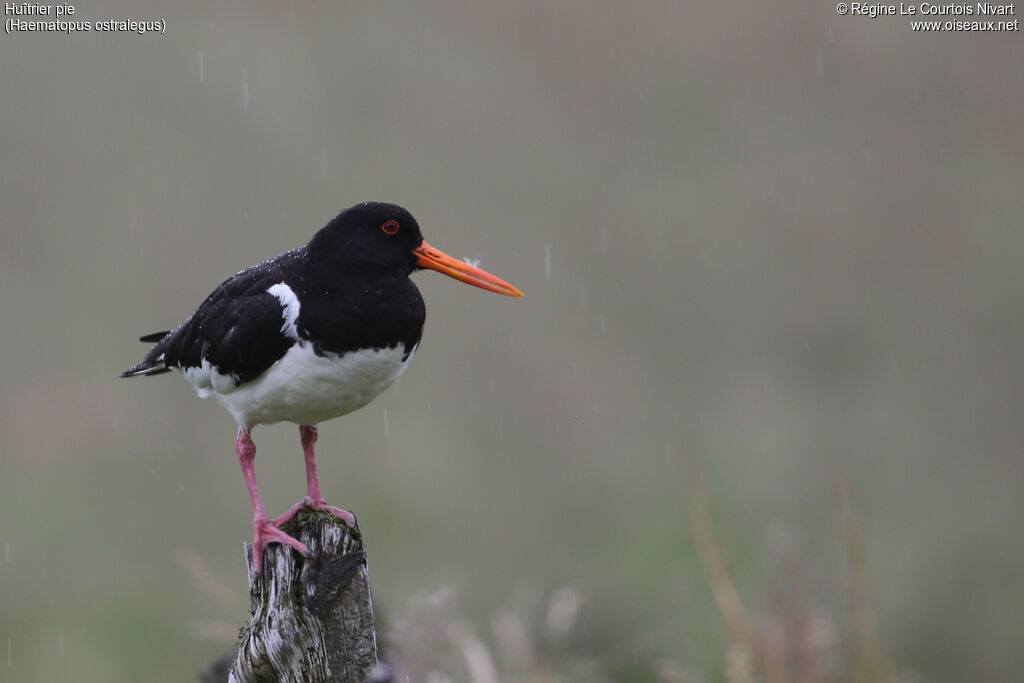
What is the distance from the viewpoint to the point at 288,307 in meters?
4.92

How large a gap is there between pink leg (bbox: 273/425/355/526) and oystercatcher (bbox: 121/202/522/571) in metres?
0.01

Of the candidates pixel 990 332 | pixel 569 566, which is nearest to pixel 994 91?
pixel 990 332

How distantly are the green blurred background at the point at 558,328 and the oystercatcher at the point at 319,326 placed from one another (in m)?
3.40

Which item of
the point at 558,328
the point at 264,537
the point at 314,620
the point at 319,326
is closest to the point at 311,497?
the point at 264,537

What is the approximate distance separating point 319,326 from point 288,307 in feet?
0.61

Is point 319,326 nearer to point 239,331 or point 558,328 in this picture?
point 239,331

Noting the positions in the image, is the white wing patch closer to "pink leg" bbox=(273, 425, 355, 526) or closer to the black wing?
the black wing

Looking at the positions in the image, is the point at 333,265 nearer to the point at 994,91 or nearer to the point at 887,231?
the point at 887,231

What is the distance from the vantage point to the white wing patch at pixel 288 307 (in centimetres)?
487

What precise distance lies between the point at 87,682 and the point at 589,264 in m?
8.50

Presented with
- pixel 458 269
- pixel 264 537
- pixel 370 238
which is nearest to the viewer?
pixel 264 537

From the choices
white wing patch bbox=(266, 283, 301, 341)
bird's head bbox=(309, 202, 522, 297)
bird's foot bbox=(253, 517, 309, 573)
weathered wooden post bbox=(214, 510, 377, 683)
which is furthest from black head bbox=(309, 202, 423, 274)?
weathered wooden post bbox=(214, 510, 377, 683)

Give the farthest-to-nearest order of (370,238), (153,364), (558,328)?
(558,328)
(153,364)
(370,238)

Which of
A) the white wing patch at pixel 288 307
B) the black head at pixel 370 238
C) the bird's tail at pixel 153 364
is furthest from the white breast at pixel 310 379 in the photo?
the bird's tail at pixel 153 364
